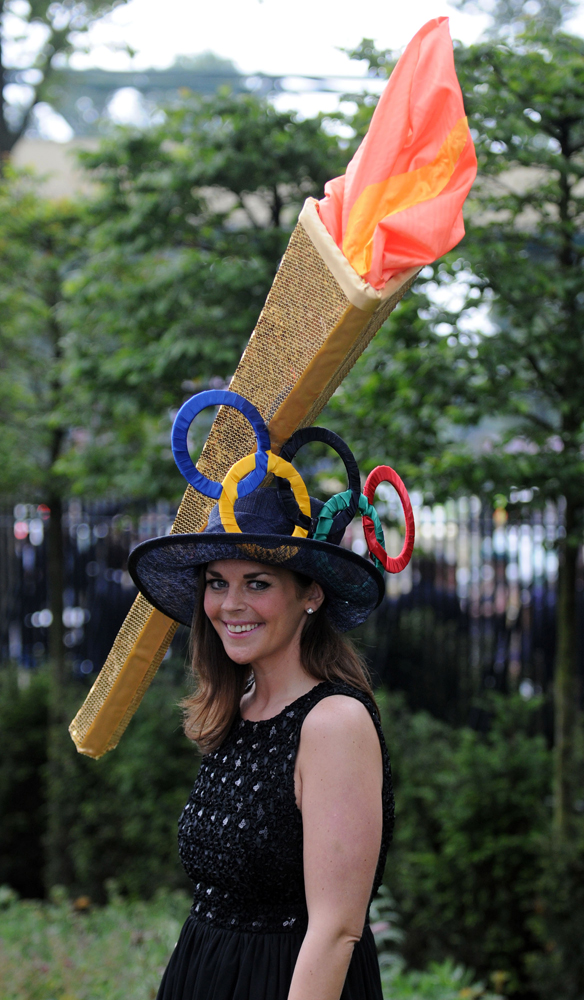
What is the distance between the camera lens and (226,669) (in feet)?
6.27

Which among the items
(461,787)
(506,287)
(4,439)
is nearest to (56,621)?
(4,439)

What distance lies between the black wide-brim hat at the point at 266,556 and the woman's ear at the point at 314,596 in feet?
0.06

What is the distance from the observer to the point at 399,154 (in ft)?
4.86

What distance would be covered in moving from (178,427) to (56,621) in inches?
241

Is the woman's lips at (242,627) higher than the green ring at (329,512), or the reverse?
the green ring at (329,512)

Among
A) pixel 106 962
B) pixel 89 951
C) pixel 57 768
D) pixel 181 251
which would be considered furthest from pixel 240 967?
pixel 57 768

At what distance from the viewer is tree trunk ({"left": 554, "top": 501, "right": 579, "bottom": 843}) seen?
4.61m

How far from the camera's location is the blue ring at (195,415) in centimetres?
155

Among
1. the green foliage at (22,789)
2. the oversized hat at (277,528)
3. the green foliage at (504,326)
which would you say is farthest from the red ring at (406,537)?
the green foliage at (22,789)

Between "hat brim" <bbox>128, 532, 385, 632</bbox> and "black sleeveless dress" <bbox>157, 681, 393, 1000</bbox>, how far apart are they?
188mm

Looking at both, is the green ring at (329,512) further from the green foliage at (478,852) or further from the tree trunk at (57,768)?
the tree trunk at (57,768)

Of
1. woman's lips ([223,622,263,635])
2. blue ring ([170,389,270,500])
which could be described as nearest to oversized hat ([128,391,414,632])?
blue ring ([170,389,270,500])

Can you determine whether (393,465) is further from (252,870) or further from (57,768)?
(57,768)

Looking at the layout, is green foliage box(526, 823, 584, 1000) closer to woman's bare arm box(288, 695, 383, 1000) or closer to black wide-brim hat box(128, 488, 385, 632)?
black wide-brim hat box(128, 488, 385, 632)
